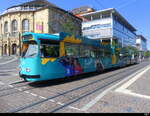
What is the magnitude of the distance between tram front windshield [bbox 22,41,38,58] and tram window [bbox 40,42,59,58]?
32 cm

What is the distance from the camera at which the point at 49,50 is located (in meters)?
7.67

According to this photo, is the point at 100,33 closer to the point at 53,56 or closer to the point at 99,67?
the point at 99,67

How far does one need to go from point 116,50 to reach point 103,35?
2892cm

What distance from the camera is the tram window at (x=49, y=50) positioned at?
7348 millimetres

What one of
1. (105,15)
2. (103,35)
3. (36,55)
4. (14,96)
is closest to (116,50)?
(36,55)

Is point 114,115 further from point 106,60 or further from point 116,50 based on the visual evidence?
point 116,50

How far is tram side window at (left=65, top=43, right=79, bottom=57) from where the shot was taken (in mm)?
8791

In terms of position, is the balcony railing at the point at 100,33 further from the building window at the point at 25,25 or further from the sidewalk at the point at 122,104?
the sidewalk at the point at 122,104

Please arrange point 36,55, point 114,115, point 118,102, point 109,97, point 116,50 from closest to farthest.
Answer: point 114,115, point 118,102, point 109,97, point 36,55, point 116,50

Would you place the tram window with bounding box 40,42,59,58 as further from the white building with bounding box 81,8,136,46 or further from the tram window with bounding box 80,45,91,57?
the white building with bounding box 81,8,136,46

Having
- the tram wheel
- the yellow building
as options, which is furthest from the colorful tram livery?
the yellow building

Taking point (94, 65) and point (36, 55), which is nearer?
point (36, 55)

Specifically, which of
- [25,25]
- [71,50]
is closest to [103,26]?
[25,25]

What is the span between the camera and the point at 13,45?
4378 centimetres
